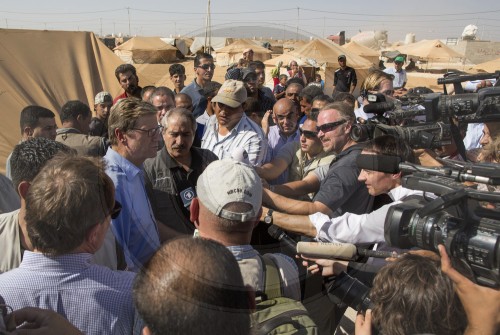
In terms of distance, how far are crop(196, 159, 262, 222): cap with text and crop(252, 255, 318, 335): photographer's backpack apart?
0.22m

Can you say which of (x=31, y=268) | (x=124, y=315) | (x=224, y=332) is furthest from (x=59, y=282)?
(x=224, y=332)

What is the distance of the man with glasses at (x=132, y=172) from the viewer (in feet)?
Result: 6.91

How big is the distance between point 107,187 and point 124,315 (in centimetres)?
47

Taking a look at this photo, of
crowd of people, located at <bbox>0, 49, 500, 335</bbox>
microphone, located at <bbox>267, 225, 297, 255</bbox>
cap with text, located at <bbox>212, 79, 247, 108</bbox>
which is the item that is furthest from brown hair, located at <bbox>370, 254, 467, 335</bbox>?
cap with text, located at <bbox>212, 79, 247, 108</bbox>

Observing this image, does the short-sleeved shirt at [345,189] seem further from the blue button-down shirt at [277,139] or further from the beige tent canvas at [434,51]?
the beige tent canvas at [434,51]

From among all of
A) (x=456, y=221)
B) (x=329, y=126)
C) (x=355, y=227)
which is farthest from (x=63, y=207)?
(x=329, y=126)

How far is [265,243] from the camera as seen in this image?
6.67ft

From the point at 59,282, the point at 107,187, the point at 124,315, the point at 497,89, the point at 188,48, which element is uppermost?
the point at 188,48

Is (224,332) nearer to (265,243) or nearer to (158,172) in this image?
(265,243)

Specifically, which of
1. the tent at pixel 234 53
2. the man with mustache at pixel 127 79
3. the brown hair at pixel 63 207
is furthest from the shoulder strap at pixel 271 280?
the tent at pixel 234 53

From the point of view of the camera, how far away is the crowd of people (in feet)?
3.72

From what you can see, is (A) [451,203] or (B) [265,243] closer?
(A) [451,203]

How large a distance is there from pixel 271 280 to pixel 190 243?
453 mm

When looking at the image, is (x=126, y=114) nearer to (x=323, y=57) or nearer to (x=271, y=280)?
(x=271, y=280)
